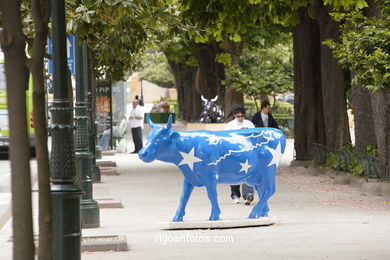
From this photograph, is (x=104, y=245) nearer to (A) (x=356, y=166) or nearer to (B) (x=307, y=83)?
(A) (x=356, y=166)

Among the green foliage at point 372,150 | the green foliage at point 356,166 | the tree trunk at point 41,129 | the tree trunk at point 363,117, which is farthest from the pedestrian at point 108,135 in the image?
the tree trunk at point 41,129

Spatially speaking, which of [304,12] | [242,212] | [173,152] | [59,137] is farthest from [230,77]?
[59,137]

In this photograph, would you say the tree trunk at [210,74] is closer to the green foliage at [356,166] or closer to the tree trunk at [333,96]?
the tree trunk at [333,96]

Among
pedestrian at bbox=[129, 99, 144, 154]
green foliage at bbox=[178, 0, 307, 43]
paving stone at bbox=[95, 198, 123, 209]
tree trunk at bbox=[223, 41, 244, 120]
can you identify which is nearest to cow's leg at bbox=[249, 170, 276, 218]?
paving stone at bbox=[95, 198, 123, 209]

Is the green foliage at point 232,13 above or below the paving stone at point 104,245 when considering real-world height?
above

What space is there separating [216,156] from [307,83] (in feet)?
44.0

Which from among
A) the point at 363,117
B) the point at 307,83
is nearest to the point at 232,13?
the point at 307,83

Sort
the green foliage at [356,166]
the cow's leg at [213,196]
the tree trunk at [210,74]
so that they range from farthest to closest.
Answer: the tree trunk at [210,74]
the green foliage at [356,166]
the cow's leg at [213,196]

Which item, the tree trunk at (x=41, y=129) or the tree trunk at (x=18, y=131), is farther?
the tree trunk at (x=41, y=129)

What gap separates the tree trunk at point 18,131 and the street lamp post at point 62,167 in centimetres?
146

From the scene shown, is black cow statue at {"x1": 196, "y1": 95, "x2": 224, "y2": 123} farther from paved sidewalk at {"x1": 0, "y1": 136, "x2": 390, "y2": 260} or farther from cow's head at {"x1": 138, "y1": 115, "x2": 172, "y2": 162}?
cow's head at {"x1": 138, "y1": 115, "x2": 172, "y2": 162}

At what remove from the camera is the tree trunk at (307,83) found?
85.2 feet

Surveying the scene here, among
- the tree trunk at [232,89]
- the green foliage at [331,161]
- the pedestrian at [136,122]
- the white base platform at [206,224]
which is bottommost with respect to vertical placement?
the white base platform at [206,224]

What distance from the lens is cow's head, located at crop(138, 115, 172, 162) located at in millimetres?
12648
